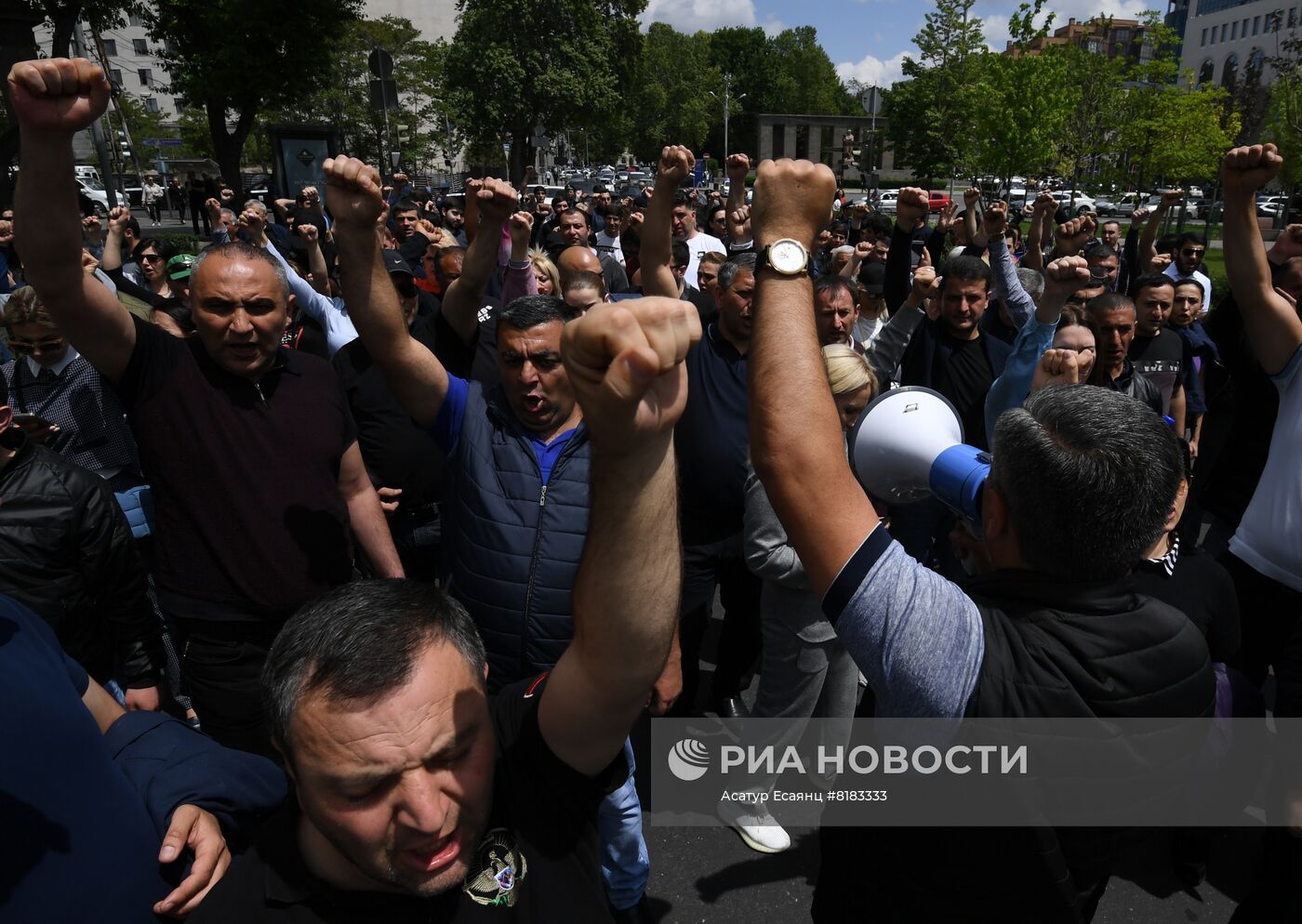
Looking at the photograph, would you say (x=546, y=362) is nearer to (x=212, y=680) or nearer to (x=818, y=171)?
(x=818, y=171)

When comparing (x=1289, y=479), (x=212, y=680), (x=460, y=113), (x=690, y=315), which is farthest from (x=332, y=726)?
(x=460, y=113)

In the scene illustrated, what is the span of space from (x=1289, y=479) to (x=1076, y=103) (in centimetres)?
1950

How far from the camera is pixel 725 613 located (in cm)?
362

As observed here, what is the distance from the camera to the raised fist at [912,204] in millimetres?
3328

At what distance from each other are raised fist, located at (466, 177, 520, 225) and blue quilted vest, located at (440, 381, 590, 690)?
922mm

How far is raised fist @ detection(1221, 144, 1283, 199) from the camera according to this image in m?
2.14

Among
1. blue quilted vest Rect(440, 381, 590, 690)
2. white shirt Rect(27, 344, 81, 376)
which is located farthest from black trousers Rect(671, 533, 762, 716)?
white shirt Rect(27, 344, 81, 376)

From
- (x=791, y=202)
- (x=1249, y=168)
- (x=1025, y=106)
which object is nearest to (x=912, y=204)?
(x=1249, y=168)

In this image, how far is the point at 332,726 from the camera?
3.73ft

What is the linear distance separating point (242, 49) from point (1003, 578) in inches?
912

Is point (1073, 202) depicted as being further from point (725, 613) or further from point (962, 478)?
point (962, 478)

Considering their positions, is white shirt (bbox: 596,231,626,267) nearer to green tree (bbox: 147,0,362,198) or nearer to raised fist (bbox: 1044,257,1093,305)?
raised fist (bbox: 1044,257,1093,305)

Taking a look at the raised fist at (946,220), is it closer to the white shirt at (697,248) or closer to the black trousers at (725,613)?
the white shirt at (697,248)

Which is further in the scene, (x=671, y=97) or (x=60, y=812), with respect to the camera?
(x=671, y=97)
